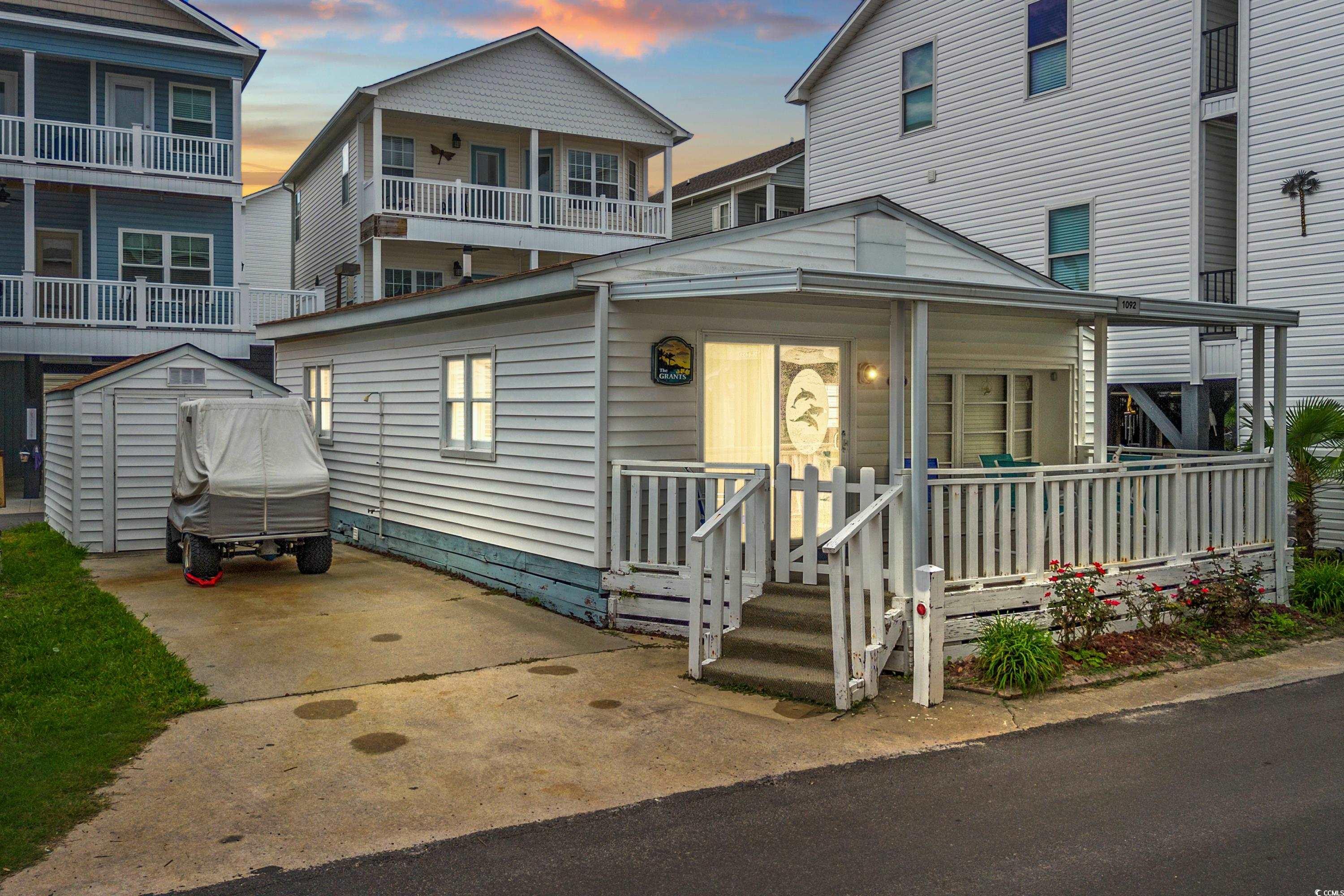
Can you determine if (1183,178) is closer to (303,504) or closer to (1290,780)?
(1290,780)

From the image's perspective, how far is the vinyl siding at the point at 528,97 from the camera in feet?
76.1

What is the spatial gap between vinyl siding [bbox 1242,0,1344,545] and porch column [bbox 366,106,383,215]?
16.2m

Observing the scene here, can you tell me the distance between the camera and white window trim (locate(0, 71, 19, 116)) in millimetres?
22453

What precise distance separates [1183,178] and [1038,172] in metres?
2.61

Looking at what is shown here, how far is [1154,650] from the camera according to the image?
886cm

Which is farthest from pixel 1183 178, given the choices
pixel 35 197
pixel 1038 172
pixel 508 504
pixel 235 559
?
pixel 35 197

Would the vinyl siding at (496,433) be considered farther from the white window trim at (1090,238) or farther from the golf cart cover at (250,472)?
the white window trim at (1090,238)

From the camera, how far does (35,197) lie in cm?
2266

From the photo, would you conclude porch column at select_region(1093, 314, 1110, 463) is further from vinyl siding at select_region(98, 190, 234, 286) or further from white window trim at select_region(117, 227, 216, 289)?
vinyl siding at select_region(98, 190, 234, 286)

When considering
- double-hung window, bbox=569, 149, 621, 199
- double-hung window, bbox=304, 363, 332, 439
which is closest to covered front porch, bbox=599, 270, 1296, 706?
double-hung window, bbox=304, 363, 332, 439

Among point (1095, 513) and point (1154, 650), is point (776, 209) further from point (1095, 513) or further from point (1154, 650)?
point (1154, 650)

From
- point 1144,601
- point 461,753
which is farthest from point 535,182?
point 461,753

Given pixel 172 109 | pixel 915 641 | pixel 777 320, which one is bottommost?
pixel 915 641

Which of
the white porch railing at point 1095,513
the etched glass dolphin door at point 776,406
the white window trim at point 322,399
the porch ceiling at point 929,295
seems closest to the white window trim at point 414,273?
the white window trim at point 322,399
